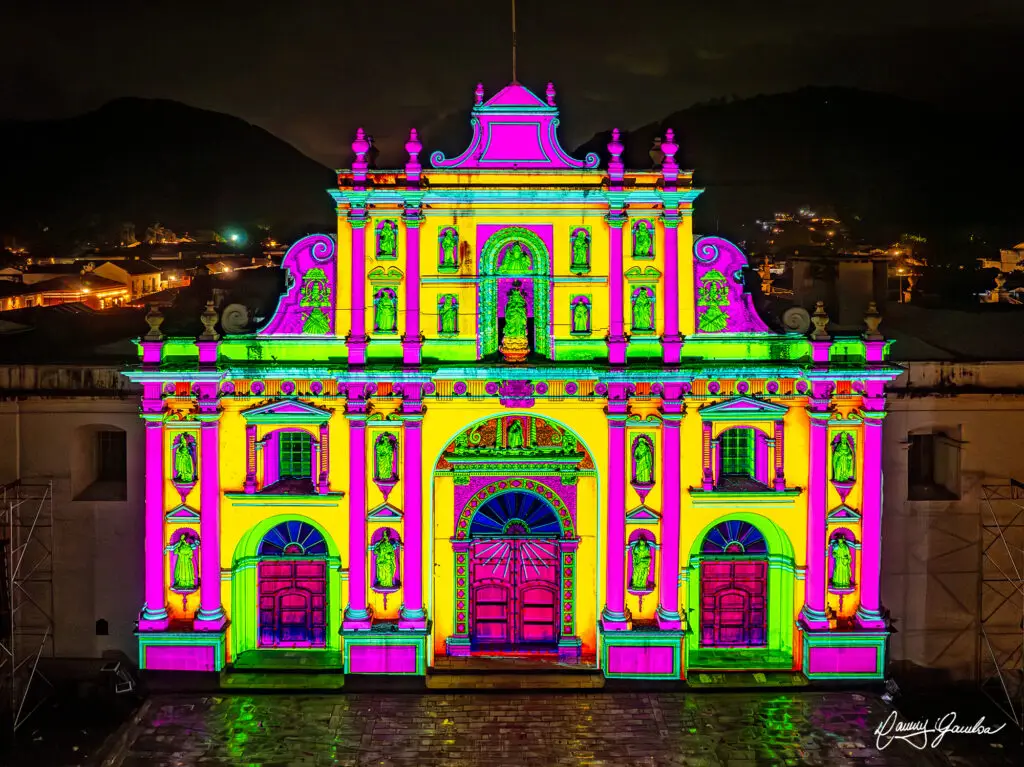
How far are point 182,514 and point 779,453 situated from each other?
15493 millimetres

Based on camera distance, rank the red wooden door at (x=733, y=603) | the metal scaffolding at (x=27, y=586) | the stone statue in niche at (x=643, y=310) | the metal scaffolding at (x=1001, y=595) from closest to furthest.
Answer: the stone statue in niche at (x=643, y=310) → the red wooden door at (x=733, y=603) → the metal scaffolding at (x=27, y=586) → the metal scaffolding at (x=1001, y=595)

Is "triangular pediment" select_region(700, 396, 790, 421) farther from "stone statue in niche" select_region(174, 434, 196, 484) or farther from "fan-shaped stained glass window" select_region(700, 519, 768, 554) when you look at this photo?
"stone statue in niche" select_region(174, 434, 196, 484)

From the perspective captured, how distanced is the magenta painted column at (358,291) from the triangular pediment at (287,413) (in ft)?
5.14

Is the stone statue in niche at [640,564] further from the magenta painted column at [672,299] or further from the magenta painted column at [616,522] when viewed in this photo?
the magenta painted column at [672,299]

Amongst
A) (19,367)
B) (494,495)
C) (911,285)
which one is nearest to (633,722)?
(494,495)

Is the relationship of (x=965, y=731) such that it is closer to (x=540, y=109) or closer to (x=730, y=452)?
(x=730, y=452)

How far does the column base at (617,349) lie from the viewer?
2719 centimetres

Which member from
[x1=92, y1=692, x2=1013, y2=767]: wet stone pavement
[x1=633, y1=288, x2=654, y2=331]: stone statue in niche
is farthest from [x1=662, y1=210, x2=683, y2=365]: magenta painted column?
[x1=92, y1=692, x2=1013, y2=767]: wet stone pavement

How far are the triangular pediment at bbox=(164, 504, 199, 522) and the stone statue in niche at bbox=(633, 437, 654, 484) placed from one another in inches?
448

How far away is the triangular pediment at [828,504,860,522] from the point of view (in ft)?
90.0

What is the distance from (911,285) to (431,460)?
22.7m

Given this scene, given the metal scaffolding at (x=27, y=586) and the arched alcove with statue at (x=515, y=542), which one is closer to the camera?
the arched alcove with statue at (x=515, y=542)

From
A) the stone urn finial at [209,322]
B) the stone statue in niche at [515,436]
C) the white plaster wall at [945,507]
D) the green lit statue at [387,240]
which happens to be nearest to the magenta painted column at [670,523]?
the stone statue in niche at [515,436]
